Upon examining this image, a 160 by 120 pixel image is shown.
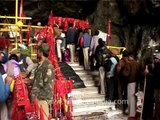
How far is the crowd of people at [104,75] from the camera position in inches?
253

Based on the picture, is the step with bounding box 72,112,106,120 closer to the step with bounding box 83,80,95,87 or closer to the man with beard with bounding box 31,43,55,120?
the step with bounding box 83,80,95,87

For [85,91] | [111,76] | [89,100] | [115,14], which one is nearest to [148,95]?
[111,76]

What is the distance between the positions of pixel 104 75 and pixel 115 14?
48.7 ft

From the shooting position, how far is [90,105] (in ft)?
33.7

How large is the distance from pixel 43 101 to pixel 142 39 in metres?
17.4

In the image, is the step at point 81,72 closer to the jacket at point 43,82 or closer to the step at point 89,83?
the step at point 89,83

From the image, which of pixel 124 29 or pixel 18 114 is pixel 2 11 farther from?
pixel 18 114

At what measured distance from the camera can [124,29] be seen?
81.9ft

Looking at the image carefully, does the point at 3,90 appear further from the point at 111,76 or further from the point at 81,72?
the point at 81,72

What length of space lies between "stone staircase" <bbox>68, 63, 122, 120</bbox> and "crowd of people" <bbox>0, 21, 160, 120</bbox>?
0.80ft

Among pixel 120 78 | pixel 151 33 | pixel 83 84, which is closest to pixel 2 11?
pixel 151 33

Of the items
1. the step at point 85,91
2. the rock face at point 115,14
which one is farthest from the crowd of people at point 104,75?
the rock face at point 115,14

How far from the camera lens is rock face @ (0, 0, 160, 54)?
73.9ft

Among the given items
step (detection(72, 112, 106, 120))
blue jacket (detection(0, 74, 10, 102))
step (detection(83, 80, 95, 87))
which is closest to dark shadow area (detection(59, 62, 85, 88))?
step (detection(83, 80, 95, 87))
